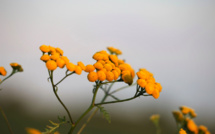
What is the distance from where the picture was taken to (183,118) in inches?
156

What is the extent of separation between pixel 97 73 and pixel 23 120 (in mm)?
11601

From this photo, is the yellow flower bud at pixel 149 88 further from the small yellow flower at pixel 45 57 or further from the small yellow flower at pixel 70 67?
the small yellow flower at pixel 45 57

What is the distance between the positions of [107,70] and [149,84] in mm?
485

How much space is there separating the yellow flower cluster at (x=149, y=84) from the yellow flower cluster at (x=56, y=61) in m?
0.65

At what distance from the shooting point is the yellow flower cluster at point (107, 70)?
106 inches

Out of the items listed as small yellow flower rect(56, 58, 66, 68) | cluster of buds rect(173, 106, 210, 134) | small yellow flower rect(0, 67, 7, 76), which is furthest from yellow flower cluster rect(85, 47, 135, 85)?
cluster of buds rect(173, 106, 210, 134)

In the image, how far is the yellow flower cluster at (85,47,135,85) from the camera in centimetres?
270

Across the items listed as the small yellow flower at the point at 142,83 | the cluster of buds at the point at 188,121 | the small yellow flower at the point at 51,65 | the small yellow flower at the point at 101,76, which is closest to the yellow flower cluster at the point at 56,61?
the small yellow flower at the point at 51,65

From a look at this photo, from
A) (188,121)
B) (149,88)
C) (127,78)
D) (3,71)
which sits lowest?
(188,121)

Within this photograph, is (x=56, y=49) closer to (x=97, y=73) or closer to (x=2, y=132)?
(x=97, y=73)

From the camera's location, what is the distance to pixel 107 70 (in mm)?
2773

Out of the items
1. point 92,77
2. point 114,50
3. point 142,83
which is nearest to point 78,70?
point 92,77

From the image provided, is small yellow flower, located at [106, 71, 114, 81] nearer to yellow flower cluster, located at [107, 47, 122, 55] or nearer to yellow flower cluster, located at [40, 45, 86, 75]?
yellow flower cluster, located at [40, 45, 86, 75]

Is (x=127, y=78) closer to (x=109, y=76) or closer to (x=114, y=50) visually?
(x=109, y=76)
